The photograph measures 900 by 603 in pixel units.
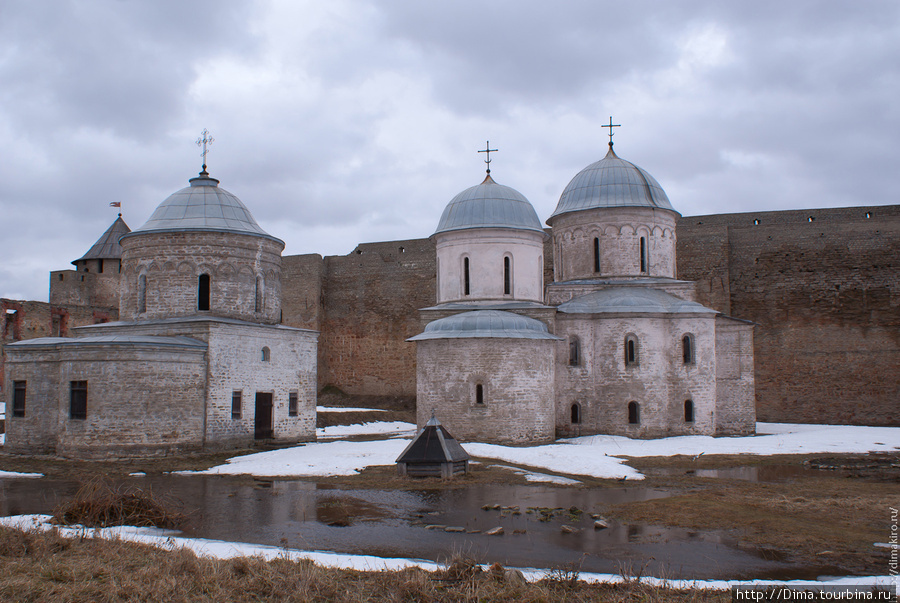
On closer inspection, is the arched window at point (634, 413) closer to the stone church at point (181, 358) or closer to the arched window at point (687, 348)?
the arched window at point (687, 348)

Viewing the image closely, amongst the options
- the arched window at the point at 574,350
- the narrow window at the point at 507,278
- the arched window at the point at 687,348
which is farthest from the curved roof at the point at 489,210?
the arched window at the point at 687,348

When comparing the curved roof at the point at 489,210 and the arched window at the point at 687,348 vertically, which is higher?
the curved roof at the point at 489,210

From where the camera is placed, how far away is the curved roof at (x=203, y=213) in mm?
17062

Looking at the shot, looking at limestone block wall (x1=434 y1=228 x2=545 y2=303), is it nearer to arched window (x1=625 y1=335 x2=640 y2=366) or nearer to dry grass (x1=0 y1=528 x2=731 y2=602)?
arched window (x1=625 y1=335 x2=640 y2=366)

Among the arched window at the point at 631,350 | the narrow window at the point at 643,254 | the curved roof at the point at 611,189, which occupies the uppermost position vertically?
the curved roof at the point at 611,189

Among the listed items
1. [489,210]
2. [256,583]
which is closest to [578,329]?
[489,210]

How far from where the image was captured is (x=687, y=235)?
2583 centimetres

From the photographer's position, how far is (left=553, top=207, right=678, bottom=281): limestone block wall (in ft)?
67.2

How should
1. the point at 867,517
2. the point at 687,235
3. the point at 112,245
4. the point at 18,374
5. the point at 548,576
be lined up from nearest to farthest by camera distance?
the point at 548,576 → the point at 867,517 → the point at 18,374 → the point at 687,235 → the point at 112,245

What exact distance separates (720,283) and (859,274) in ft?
14.0

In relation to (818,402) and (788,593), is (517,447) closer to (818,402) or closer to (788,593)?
(788,593)

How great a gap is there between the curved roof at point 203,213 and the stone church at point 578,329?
4986 millimetres

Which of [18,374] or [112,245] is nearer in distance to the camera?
[18,374]

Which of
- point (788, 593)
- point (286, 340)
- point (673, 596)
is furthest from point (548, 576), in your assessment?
point (286, 340)
